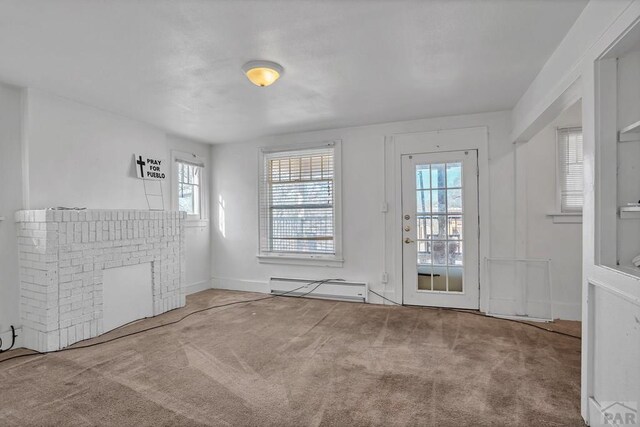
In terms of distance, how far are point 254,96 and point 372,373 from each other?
2.88 metres

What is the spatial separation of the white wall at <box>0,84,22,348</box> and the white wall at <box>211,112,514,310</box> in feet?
8.94

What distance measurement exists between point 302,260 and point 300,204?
0.85 meters

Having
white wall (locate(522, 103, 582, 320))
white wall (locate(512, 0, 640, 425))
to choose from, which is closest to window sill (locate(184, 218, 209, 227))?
white wall (locate(522, 103, 582, 320))

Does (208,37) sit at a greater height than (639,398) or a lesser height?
greater

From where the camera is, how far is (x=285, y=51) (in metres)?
2.54

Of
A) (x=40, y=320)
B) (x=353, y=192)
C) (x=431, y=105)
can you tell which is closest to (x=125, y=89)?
(x=40, y=320)

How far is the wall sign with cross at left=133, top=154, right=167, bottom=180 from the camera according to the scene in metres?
4.28

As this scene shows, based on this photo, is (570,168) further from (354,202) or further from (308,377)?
(308,377)

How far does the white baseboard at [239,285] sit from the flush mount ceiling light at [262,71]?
3365 millimetres

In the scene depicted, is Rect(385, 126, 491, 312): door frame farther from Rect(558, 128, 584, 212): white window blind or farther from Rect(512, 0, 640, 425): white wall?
Rect(512, 0, 640, 425): white wall

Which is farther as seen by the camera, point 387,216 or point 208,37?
point 387,216

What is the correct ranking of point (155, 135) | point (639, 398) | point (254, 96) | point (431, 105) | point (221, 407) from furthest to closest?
point (155, 135) < point (431, 105) < point (254, 96) < point (221, 407) < point (639, 398)

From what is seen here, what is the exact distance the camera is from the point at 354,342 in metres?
3.18

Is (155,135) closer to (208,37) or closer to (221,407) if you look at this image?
(208,37)
